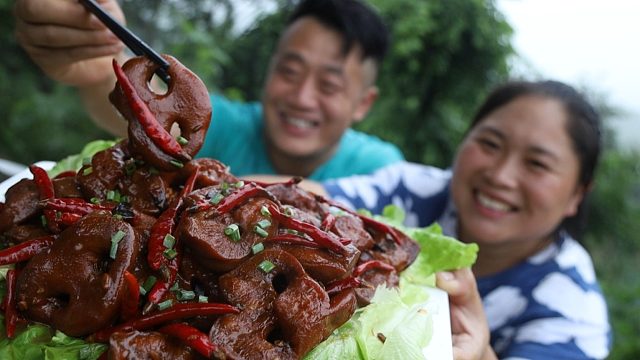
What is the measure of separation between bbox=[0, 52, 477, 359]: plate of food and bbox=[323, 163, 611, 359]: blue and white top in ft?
4.14

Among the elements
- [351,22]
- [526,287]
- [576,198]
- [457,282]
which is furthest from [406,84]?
[457,282]

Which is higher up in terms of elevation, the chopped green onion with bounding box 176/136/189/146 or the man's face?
the chopped green onion with bounding box 176/136/189/146

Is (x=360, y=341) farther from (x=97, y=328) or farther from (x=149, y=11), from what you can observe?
(x=149, y=11)

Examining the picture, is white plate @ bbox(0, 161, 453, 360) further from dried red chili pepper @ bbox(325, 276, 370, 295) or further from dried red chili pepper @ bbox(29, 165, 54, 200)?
dried red chili pepper @ bbox(29, 165, 54, 200)

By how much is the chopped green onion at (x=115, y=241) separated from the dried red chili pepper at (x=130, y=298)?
0.06m

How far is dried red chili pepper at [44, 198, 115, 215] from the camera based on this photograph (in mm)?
1569

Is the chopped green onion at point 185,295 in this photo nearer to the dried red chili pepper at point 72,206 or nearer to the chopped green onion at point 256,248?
the chopped green onion at point 256,248

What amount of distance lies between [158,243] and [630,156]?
8.67m

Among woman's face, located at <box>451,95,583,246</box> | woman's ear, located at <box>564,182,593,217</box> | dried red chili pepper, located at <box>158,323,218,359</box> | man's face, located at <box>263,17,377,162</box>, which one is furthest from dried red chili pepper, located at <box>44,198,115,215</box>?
woman's ear, located at <box>564,182,593,217</box>

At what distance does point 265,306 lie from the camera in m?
1.47

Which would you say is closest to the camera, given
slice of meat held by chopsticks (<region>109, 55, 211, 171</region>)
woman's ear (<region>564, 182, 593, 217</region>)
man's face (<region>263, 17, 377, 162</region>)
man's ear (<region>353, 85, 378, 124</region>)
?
slice of meat held by chopsticks (<region>109, 55, 211, 171</region>)

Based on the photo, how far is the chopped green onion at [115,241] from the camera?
139 cm

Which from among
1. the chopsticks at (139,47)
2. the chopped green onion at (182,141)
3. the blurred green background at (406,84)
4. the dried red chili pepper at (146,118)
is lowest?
the blurred green background at (406,84)

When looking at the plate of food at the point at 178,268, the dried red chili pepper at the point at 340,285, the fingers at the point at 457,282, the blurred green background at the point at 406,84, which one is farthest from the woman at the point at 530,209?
the blurred green background at the point at 406,84
